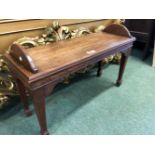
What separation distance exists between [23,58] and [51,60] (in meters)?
0.22

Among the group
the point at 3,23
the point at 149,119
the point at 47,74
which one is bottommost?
the point at 149,119

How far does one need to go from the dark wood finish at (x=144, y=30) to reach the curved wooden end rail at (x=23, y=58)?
7.18 feet

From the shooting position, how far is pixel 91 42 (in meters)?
1.56

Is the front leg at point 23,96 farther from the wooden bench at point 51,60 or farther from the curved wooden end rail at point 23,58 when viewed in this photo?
the curved wooden end rail at point 23,58

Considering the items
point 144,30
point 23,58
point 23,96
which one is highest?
point 23,58

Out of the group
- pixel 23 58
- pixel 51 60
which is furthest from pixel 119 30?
pixel 23 58

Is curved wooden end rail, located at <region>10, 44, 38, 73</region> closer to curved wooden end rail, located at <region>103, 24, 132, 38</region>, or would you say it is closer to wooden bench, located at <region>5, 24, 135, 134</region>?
wooden bench, located at <region>5, 24, 135, 134</region>

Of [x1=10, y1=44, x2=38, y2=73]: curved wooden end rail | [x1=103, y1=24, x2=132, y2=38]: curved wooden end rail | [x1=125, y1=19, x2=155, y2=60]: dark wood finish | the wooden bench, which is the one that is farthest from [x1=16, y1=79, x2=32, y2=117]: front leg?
[x1=125, y1=19, x2=155, y2=60]: dark wood finish

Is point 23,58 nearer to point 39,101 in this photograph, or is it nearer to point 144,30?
point 39,101

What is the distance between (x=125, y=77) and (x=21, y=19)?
1497 millimetres

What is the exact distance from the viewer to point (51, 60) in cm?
117

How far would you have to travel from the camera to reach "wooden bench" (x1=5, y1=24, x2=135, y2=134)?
1.01 m
